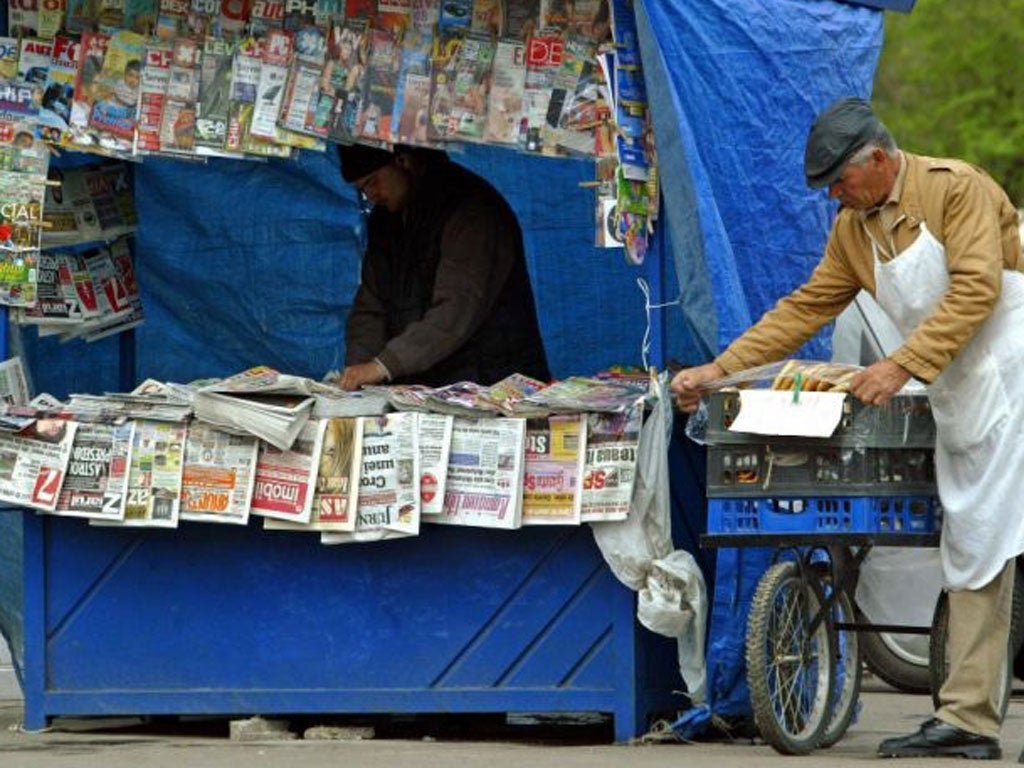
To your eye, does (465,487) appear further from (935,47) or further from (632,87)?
(935,47)

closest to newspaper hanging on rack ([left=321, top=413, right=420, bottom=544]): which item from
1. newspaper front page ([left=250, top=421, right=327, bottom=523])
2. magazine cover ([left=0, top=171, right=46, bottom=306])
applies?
newspaper front page ([left=250, top=421, right=327, bottom=523])

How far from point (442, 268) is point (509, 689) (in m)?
1.57

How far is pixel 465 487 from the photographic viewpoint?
7121 millimetres

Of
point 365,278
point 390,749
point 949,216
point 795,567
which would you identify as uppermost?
point 949,216

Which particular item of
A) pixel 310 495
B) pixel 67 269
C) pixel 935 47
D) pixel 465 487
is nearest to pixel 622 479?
pixel 465 487

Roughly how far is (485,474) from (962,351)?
4.94ft

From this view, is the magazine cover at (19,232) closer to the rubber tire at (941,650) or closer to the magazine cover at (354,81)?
the magazine cover at (354,81)

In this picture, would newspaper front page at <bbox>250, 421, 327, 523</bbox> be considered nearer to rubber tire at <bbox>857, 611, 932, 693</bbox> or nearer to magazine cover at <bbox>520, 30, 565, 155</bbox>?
magazine cover at <bbox>520, 30, 565, 155</bbox>

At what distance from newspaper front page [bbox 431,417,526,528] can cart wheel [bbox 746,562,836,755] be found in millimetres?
848

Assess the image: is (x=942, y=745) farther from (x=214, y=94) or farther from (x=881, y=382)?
(x=214, y=94)

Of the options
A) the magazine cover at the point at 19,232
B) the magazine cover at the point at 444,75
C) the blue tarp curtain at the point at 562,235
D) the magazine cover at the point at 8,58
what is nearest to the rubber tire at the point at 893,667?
the blue tarp curtain at the point at 562,235

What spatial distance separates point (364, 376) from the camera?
7.79m

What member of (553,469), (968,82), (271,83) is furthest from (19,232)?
(968,82)

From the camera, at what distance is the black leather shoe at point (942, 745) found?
671 centimetres
